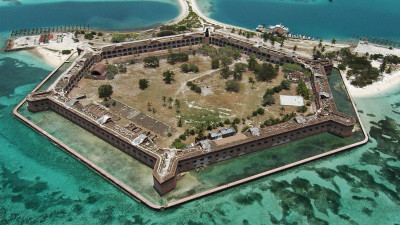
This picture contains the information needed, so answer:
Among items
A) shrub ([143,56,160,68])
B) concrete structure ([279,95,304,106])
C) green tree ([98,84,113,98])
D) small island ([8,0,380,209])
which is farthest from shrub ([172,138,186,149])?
shrub ([143,56,160,68])

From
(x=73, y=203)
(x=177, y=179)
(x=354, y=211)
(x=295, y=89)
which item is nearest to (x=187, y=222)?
(x=177, y=179)

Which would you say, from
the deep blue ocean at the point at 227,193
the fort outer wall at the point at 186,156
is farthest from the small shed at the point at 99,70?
the deep blue ocean at the point at 227,193

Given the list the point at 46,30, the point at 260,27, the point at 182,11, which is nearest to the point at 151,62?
the point at 46,30

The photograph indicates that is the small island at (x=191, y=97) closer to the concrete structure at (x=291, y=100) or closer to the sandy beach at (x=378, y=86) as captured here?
the concrete structure at (x=291, y=100)

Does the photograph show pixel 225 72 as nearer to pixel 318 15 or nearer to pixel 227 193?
pixel 227 193

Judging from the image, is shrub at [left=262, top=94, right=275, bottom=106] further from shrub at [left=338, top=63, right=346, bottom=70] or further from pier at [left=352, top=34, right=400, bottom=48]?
pier at [left=352, top=34, right=400, bottom=48]

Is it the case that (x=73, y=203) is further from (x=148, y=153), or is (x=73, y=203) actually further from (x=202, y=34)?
(x=202, y=34)
